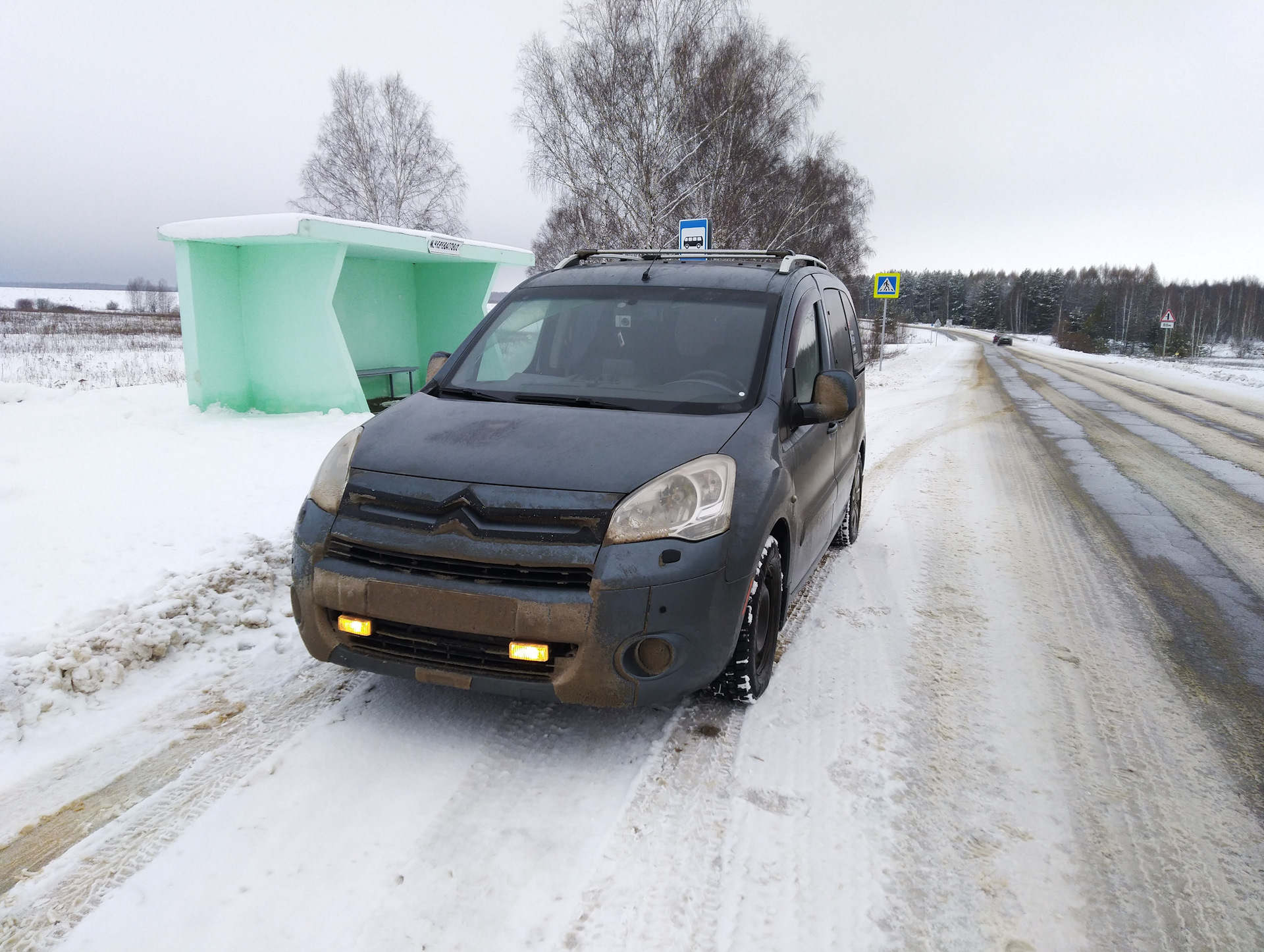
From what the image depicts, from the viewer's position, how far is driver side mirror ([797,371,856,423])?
3686mm

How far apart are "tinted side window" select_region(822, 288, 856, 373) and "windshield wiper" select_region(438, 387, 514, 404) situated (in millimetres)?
2043

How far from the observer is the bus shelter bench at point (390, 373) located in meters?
12.8

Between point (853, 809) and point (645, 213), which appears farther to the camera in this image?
point (645, 213)

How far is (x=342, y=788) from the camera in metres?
2.71

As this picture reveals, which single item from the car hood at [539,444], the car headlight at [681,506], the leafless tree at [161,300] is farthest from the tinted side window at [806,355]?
the leafless tree at [161,300]

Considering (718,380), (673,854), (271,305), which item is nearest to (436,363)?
(718,380)

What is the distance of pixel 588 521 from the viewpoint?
2738mm

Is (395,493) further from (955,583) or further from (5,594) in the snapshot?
(955,583)

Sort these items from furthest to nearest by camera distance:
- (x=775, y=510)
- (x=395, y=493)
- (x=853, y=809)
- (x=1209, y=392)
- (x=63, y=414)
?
(x=1209, y=392)
(x=63, y=414)
(x=775, y=510)
(x=395, y=493)
(x=853, y=809)

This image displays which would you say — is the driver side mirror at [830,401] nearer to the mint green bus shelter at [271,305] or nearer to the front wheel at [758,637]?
the front wheel at [758,637]

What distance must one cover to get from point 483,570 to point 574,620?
353 mm

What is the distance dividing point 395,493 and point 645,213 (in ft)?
68.4

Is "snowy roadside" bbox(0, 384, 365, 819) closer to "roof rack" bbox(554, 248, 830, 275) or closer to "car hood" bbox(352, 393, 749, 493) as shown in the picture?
"car hood" bbox(352, 393, 749, 493)

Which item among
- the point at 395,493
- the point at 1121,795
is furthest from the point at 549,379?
the point at 1121,795
